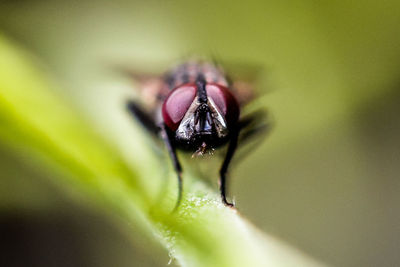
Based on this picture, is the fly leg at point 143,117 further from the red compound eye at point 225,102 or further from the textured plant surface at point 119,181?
the red compound eye at point 225,102

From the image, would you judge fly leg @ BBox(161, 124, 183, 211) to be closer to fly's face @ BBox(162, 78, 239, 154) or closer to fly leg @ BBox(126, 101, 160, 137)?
fly's face @ BBox(162, 78, 239, 154)

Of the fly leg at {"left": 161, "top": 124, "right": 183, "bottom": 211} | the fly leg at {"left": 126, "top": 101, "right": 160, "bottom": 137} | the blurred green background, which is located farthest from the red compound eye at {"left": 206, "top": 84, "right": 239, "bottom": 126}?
the blurred green background

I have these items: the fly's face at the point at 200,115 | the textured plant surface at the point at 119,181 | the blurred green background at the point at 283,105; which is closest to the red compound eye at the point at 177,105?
the fly's face at the point at 200,115

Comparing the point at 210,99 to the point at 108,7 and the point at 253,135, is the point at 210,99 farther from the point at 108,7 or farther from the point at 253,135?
the point at 108,7

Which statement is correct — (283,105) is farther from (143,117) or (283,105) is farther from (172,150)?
(172,150)

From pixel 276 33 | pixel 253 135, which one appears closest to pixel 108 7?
pixel 276 33

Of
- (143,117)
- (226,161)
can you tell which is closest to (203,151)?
(226,161)
